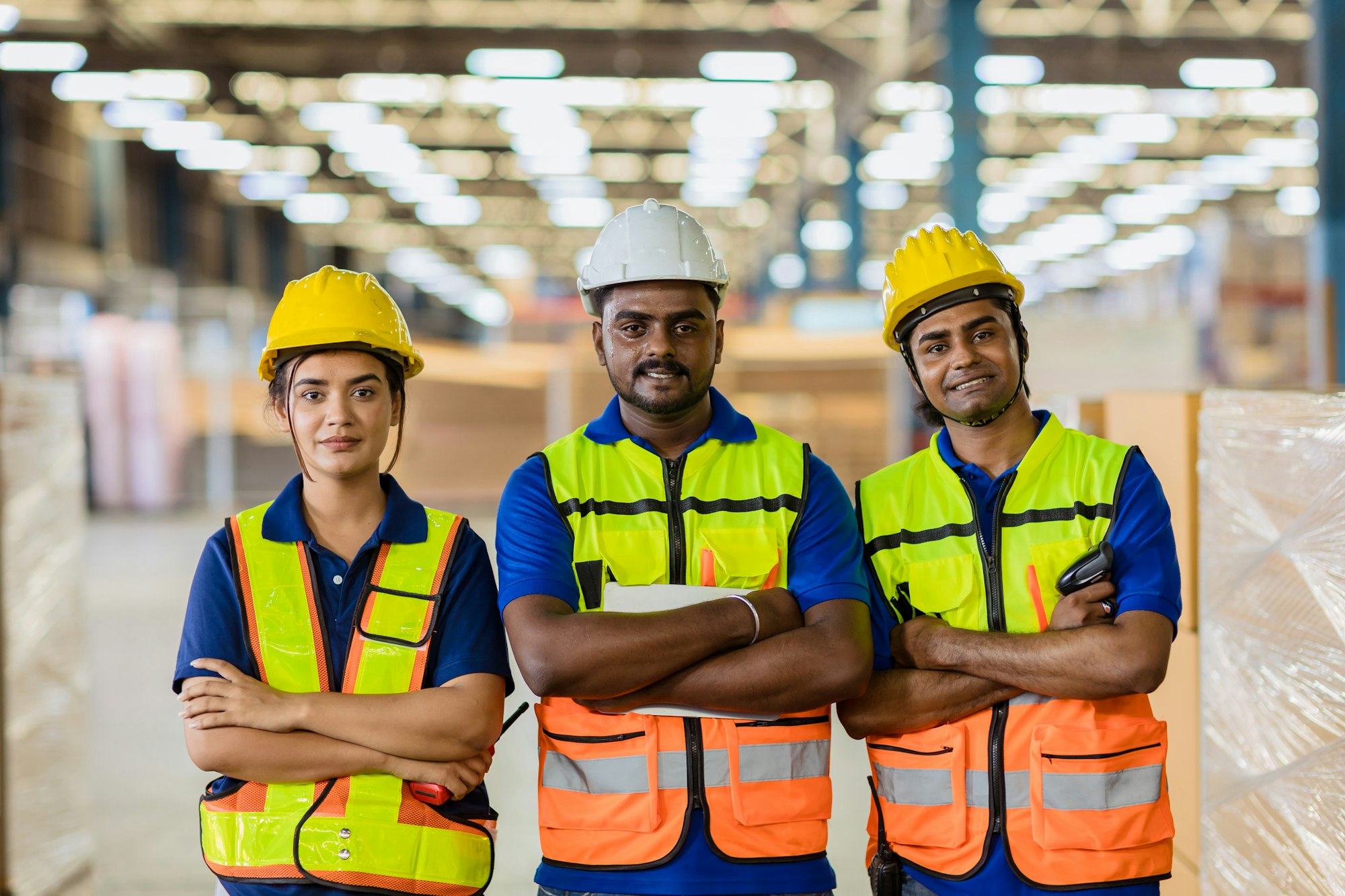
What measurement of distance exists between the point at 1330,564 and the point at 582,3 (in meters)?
15.4

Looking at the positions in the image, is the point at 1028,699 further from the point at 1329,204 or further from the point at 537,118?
the point at 537,118

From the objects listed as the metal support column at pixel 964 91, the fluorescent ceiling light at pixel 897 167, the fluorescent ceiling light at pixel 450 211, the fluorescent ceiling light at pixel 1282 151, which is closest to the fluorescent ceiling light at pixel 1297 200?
the fluorescent ceiling light at pixel 1282 151

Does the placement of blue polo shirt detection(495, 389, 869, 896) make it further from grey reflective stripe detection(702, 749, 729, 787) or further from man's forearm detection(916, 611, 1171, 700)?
man's forearm detection(916, 611, 1171, 700)

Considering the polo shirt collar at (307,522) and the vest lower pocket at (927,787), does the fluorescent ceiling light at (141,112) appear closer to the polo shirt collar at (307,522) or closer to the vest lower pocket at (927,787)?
the polo shirt collar at (307,522)

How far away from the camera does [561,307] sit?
31.7 meters

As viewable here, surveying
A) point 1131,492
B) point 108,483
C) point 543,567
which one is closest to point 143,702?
point 543,567

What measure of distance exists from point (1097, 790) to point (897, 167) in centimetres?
2377

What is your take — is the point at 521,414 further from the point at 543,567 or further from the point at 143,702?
the point at 543,567

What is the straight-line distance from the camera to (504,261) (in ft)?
122

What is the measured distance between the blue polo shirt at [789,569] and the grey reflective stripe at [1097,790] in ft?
1.43

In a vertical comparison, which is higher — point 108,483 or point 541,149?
point 541,149

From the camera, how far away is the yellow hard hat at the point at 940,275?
2.23m

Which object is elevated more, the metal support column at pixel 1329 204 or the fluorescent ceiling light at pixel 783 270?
the fluorescent ceiling light at pixel 783 270

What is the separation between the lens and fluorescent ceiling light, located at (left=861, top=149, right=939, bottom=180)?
23.6 meters
